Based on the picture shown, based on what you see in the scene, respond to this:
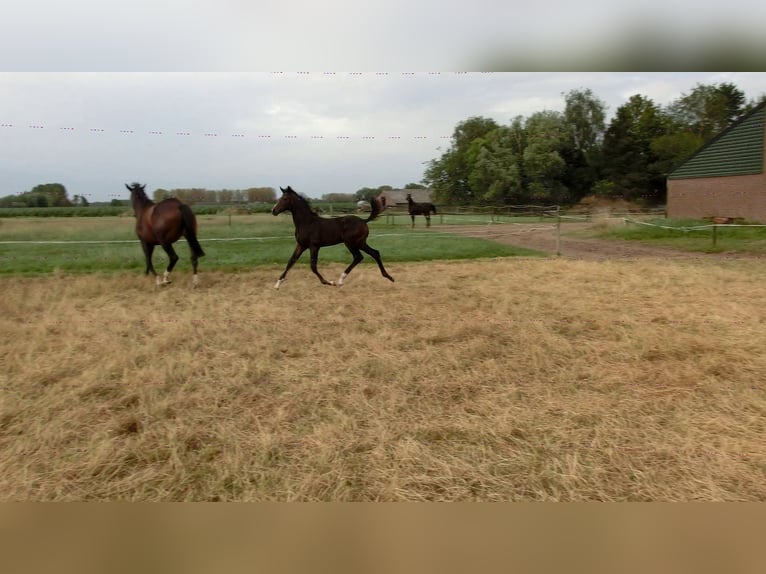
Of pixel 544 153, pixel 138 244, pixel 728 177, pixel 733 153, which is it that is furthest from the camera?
pixel 728 177

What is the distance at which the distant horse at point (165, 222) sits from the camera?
20.0 feet

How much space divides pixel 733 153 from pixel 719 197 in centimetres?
105

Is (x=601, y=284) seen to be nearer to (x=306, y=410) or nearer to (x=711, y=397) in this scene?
(x=711, y=397)

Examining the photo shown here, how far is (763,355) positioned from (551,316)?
1813 millimetres

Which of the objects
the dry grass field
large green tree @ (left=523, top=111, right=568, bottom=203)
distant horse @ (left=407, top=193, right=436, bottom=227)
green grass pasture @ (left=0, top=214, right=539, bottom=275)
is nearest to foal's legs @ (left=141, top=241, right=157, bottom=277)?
green grass pasture @ (left=0, top=214, right=539, bottom=275)

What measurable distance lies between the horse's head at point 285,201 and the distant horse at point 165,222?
5.33 feet

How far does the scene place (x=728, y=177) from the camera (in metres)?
8.22

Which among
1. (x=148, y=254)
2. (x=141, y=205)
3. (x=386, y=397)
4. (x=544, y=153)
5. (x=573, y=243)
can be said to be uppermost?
(x=544, y=153)

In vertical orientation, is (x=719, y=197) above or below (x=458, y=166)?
below

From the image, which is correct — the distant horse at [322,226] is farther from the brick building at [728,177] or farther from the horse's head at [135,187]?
the brick building at [728,177]

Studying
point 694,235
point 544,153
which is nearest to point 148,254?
point 544,153

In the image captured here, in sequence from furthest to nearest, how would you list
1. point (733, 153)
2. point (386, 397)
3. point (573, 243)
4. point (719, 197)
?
1. point (573, 243)
2. point (719, 197)
3. point (733, 153)
4. point (386, 397)

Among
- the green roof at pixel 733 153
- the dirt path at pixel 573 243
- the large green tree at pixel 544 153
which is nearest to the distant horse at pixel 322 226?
the dirt path at pixel 573 243

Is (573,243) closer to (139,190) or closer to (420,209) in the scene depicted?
(420,209)
